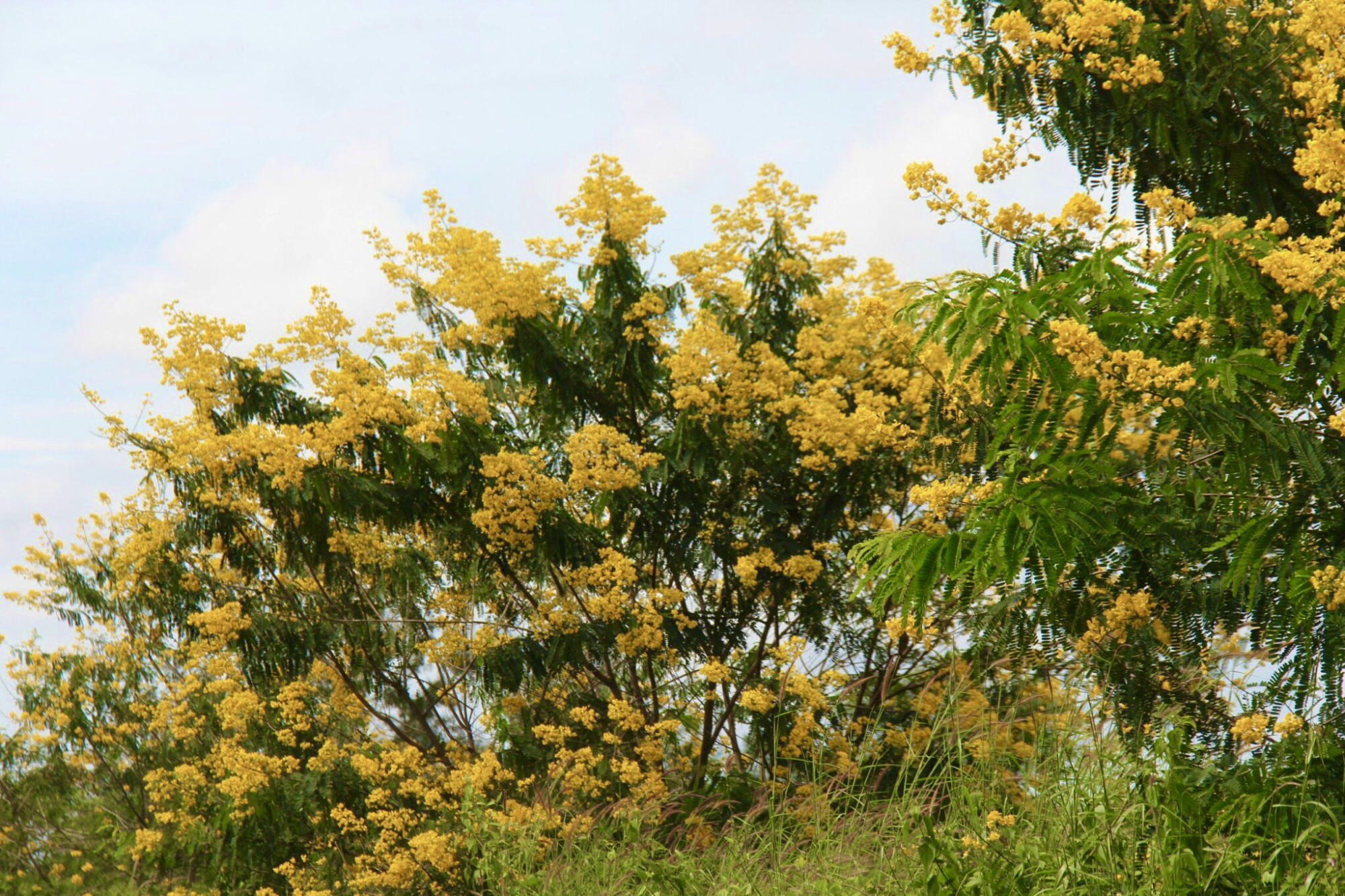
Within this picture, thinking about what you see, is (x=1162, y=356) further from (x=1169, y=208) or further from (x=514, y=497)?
(x=514, y=497)

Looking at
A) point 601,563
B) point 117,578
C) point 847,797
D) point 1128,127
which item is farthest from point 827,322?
point 117,578

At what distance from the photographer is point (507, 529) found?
757 centimetres

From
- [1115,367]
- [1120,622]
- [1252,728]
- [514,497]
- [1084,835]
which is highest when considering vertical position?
[514,497]

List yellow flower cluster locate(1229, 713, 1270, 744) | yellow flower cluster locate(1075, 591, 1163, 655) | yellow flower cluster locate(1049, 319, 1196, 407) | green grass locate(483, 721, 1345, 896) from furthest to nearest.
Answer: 1. yellow flower cluster locate(1075, 591, 1163, 655)
2. yellow flower cluster locate(1229, 713, 1270, 744)
3. green grass locate(483, 721, 1345, 896)
4. yellow flower cluster locate(1049, 319, 1196, 407)

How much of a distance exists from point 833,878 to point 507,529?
3.69m

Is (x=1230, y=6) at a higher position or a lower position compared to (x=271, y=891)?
higher

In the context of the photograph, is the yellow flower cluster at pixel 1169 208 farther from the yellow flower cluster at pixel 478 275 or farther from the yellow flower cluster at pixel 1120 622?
the yellow flower cluster at pixel 478 275

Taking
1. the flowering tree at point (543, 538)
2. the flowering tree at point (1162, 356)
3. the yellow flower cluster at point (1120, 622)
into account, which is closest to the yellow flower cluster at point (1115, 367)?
the flowering tree at point (1162, 356)

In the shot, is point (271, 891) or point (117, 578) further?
point (117, 578)

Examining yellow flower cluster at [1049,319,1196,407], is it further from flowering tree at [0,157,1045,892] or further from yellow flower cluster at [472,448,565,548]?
yellow flower cluster at [472,448,565,548]

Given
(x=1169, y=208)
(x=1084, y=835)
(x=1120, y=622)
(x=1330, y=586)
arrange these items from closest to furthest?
1. (x=1330, y=586)
2. (x=1084, y=835)
3. (x=1169, y=208)
4. (x=1120, y=622)

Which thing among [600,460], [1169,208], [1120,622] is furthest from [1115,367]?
[600,460]

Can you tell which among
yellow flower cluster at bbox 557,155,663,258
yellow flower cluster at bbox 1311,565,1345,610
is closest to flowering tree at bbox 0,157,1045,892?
yellow flower cluster at bbox 557,155,663,258

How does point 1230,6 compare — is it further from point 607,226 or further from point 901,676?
point 901,676
